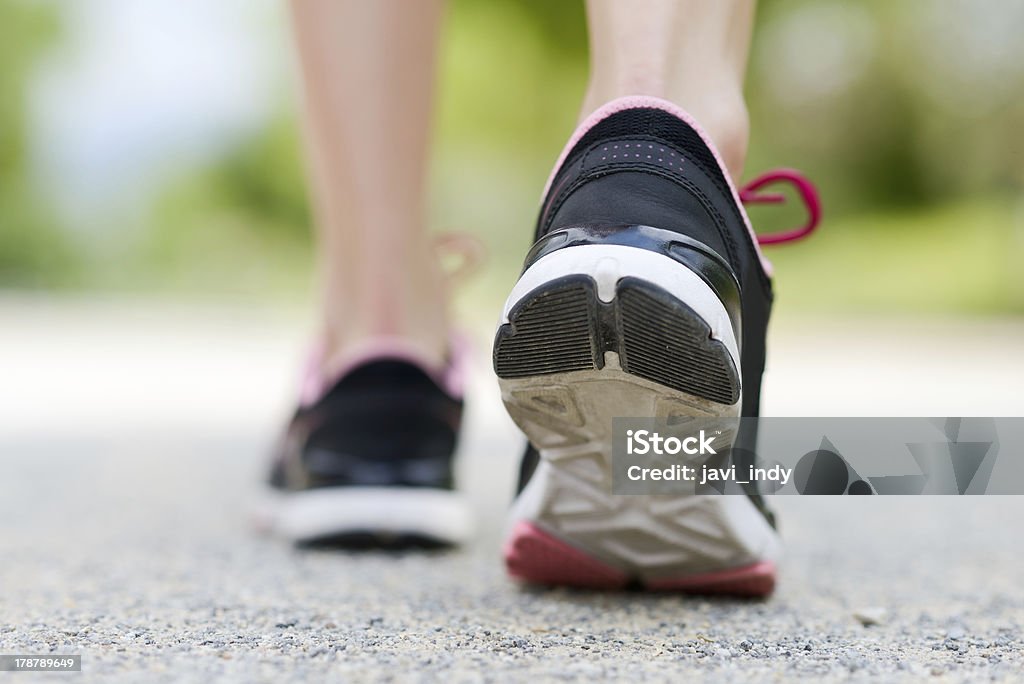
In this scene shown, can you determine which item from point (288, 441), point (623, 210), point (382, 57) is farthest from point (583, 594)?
point (382, 57)

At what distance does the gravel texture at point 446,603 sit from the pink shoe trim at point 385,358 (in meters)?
0.16

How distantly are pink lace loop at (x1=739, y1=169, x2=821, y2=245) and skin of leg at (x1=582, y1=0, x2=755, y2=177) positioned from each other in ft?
0.24

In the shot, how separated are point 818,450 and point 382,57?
21.4 inches

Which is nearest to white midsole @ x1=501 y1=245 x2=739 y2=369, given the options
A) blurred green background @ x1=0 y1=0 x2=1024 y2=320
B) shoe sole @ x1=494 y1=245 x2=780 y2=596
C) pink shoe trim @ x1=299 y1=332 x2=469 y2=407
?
shoe sole @ x1=494 y1=245 x2=780 y2=596

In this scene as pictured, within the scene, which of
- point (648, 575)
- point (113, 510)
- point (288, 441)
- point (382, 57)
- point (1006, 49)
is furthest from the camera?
point (1006, 49)

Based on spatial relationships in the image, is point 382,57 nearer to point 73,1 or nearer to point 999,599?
point 999,599

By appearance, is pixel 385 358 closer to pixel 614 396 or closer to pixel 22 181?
pixel 614 396

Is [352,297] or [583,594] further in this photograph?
[352,297]

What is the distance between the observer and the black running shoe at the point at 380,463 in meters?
0.98

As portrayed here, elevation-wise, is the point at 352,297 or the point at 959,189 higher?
the point at 959,189

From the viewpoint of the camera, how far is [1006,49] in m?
7.57

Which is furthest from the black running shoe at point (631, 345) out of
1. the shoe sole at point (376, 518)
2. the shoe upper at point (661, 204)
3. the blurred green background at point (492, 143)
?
the blurred green background at point (492, 143)

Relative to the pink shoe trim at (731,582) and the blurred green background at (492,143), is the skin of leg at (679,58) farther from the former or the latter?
the blurred green background at (492,143)

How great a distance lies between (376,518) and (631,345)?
0.45 m
